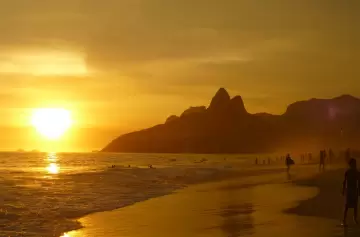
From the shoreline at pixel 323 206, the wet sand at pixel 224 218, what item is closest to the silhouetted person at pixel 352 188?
the wet sand at pixel 224 218

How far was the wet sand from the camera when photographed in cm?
1494

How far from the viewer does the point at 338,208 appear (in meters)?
A: 19.6

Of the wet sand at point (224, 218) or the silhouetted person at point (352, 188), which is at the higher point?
the silhouetted person at point (352, 188)

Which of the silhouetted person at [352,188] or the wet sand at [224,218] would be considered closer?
the wet sand at [224,218]

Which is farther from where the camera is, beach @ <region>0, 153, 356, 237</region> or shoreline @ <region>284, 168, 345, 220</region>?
shoreline @ <region>284, 168, 345, 220</region>

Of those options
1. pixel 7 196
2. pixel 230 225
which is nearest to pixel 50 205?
pixel 7 196

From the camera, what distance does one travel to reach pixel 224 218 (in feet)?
59.6

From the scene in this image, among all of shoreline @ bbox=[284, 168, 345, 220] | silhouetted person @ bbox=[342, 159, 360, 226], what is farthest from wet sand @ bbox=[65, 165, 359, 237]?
silhouetted person @ bbox=[342, 159, 360, 226]

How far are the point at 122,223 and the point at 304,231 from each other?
6862 mm

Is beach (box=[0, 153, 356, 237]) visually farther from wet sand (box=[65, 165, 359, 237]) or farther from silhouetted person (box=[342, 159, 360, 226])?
silhouetted person (box=[342, 159, 360, 226])

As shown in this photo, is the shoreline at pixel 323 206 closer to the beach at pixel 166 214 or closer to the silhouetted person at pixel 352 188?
the beach at pixel 166 214

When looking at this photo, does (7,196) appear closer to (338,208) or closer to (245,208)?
(245,208)

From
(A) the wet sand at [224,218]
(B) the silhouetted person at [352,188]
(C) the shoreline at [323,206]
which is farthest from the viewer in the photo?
(C) the shoreline at [323,206]

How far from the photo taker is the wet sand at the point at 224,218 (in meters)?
14.9
